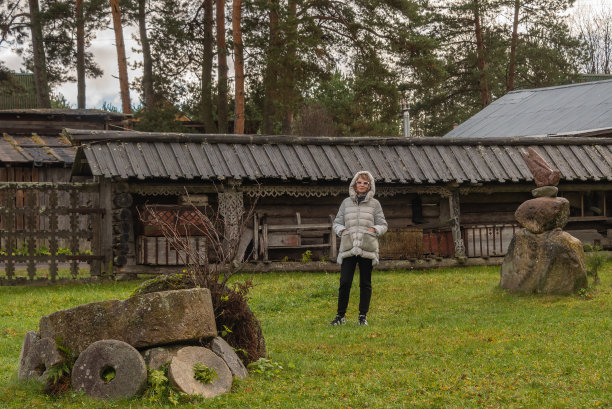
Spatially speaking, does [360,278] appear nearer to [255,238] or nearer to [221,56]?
[255,238]

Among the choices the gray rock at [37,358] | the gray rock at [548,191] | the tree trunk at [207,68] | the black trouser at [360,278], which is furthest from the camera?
the tree trunk at [207,68]

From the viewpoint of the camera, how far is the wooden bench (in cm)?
1755

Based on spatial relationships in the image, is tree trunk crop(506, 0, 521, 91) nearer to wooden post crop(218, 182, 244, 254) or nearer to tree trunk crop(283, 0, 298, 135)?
tree trunk crop(283, 0, 298, 135)

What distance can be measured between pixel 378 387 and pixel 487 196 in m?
13.0

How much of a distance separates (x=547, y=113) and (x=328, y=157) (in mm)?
12129

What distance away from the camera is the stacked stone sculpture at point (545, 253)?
11.9 m

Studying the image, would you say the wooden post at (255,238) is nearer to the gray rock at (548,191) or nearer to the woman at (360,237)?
the gray rock at (548,191)

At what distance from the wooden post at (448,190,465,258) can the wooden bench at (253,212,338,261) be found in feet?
8.71

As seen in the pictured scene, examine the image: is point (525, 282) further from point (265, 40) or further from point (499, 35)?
point (499, 35)

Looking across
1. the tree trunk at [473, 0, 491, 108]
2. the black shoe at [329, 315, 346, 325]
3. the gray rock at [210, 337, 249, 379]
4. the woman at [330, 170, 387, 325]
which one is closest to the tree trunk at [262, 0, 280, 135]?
the tree trunk at [473, 0, 491, 108]

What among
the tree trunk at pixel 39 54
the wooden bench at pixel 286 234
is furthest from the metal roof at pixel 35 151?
the wooden bench at pixel 286 234

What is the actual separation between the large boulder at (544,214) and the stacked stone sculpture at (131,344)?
645cm

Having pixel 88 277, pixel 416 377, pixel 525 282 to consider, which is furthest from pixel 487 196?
pixel 416 377

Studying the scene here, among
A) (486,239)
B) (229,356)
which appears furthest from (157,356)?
(486,239)
